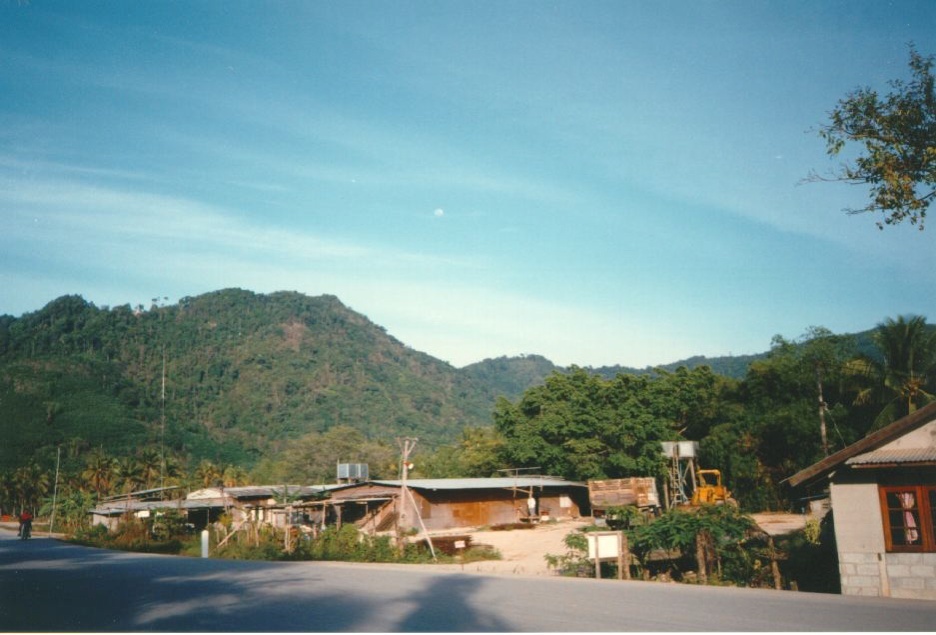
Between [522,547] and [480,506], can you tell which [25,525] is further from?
[522,547]

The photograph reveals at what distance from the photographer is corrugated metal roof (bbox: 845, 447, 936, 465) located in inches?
518

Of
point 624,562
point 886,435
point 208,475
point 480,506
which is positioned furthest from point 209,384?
point 886,435

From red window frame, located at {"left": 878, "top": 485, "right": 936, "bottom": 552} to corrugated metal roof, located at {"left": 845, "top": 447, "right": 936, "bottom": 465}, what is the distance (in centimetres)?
66

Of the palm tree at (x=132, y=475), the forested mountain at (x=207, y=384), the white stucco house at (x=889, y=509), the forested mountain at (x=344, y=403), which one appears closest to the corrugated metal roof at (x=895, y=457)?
the white stucco house at (x=889, y=509)

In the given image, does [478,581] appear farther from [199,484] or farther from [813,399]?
[199,484]

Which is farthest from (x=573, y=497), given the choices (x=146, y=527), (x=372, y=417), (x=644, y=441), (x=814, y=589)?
(x=372, y=417)

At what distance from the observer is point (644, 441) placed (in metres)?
46.3

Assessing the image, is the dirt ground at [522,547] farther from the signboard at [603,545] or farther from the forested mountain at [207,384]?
the forested mountain at [207,384]

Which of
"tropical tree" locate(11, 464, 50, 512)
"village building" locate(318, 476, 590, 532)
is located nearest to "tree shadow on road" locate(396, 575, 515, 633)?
"village building" locate(318, 476, 590, 532)

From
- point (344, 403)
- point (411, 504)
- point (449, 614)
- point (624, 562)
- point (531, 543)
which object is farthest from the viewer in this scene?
point (344, 403)

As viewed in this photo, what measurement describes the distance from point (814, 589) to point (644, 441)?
1230 inches

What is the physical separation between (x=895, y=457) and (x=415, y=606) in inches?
395

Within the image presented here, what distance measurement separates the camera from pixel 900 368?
1409 inches

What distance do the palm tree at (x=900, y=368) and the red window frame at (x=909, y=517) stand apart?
2302 cm
